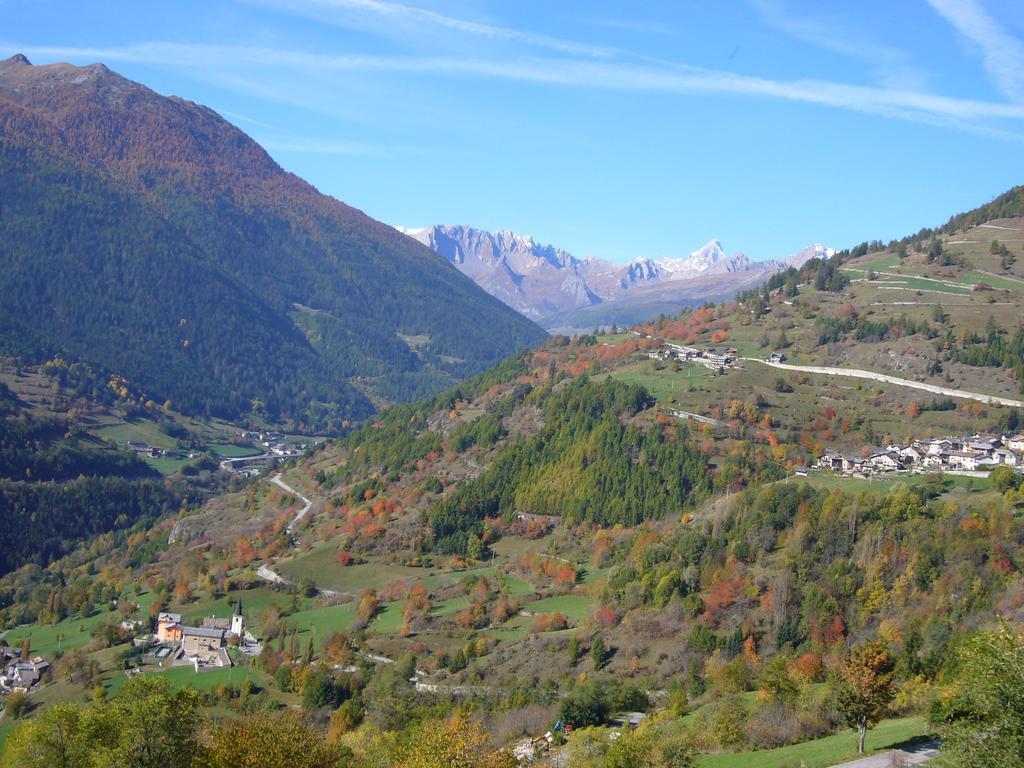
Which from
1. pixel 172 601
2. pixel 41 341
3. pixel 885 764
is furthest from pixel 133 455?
pixel 885 764

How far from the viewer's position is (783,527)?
6297 centimetres

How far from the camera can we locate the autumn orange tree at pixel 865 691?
30984 mm

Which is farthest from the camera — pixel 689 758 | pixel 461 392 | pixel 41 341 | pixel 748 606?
pixel 41 341

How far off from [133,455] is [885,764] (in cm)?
13605

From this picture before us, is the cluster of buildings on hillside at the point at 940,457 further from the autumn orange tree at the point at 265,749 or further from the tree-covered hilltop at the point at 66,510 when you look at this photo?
the tree-covered hilltop at the point at 66,510

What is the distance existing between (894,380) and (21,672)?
8138cm

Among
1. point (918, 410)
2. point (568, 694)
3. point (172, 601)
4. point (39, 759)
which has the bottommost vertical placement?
point (172, 601)

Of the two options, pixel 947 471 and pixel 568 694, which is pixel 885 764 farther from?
pixel 947 471

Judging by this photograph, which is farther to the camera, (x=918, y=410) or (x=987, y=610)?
(x=918, y=410)

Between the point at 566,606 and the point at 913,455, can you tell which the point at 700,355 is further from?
the point at 566,606

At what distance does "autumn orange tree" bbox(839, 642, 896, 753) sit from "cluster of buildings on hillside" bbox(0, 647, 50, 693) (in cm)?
5494

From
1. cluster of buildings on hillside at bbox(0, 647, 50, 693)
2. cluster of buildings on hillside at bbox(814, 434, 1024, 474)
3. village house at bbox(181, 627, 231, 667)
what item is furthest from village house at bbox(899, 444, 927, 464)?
cluster of buildings on hillside at bbox(0, 647, 50, 693)

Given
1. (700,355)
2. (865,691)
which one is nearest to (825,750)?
(865,691)

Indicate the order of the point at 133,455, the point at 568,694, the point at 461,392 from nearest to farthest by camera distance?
1. the point at 568,694
2. the point at 461,392
3. the point at 133,455
